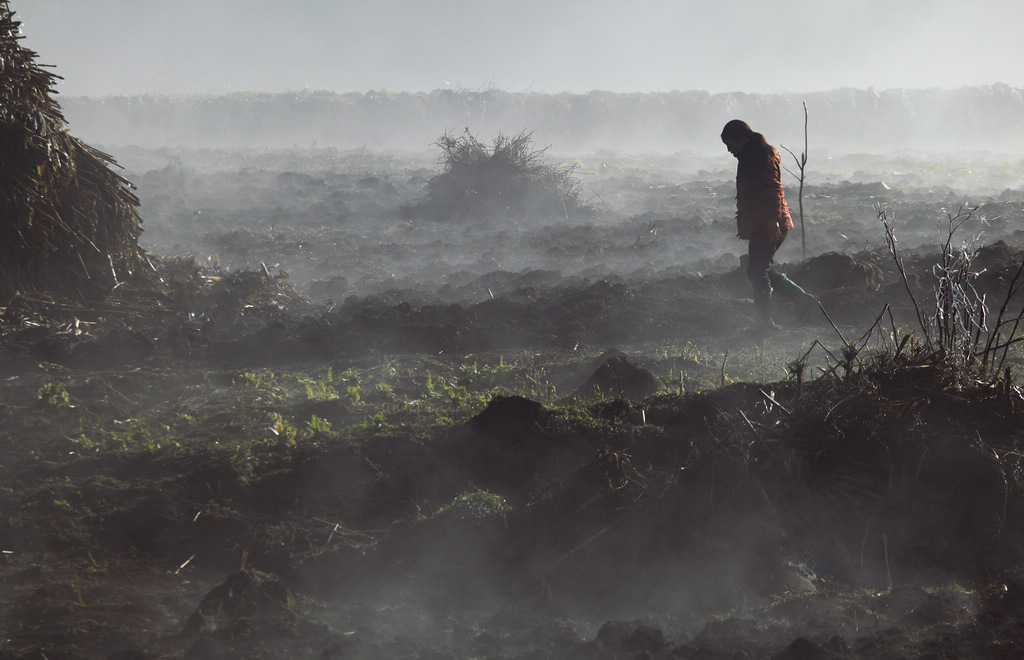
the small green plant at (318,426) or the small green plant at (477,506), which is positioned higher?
the small green plant at (477,506)

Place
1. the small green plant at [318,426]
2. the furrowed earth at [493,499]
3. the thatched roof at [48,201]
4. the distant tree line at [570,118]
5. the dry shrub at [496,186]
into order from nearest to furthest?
1. the furrowed earth at [493,499]
2. the small green plant at [318,426]
3. the thatched roof at [48,201]
4. the dry shrub at [496,186]
5. the distant tree line at [570,118]

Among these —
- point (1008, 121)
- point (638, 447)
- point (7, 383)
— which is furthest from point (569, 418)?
point (1008, 121)

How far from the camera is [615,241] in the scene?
11.6 m

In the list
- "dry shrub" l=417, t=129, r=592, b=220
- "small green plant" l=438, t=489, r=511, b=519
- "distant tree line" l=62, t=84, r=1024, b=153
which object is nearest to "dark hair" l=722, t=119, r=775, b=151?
"small green plant" l=438, t=489, r=511, b=519

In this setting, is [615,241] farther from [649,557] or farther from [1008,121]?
[1008,121]

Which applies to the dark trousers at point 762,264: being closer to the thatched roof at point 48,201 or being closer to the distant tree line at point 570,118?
the thatched roof at point 48,201

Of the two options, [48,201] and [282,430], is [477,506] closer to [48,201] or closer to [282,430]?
[282,430]

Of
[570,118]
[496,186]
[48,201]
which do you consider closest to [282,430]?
[48,201]

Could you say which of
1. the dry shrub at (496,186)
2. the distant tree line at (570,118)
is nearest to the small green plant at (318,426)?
the dry shrub at (496,186)

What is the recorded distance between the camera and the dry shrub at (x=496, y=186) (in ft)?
46.5

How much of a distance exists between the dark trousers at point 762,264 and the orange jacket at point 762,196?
65mm

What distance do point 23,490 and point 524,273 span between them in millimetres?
6321

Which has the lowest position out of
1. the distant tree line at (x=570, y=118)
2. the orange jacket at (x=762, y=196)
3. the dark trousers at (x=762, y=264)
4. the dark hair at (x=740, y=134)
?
the dark trousers at (x=762, y=264)

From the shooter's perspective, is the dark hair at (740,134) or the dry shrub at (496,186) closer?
the dark hair at (740,134)
